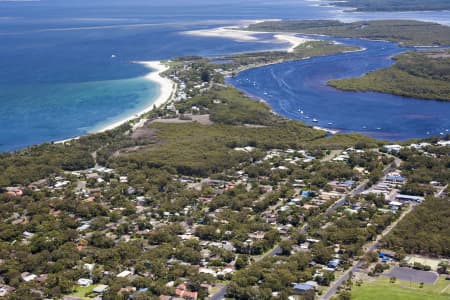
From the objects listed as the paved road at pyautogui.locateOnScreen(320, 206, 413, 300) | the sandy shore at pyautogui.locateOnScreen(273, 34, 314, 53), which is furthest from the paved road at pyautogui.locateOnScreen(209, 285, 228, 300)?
the sandy shore at pyautogui.locateOnScreen(273, 34, 314, 53)

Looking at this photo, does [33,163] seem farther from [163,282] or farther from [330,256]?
[330,256]

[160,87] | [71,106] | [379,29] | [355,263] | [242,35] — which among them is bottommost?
[355,263]

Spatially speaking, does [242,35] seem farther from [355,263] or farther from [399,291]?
[399,291]

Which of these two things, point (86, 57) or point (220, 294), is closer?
point (220, 294)

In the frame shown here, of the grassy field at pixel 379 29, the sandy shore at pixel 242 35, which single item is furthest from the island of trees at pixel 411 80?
the sandy shore at pixel 242 35

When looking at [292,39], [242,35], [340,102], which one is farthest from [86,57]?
[340,102]

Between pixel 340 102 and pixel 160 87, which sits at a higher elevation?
pixel 160 87

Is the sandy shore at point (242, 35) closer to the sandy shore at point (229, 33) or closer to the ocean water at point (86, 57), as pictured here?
the sandy shore at point (229, 33)

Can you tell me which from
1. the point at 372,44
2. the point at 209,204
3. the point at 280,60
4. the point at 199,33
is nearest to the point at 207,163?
the point at 209,204
